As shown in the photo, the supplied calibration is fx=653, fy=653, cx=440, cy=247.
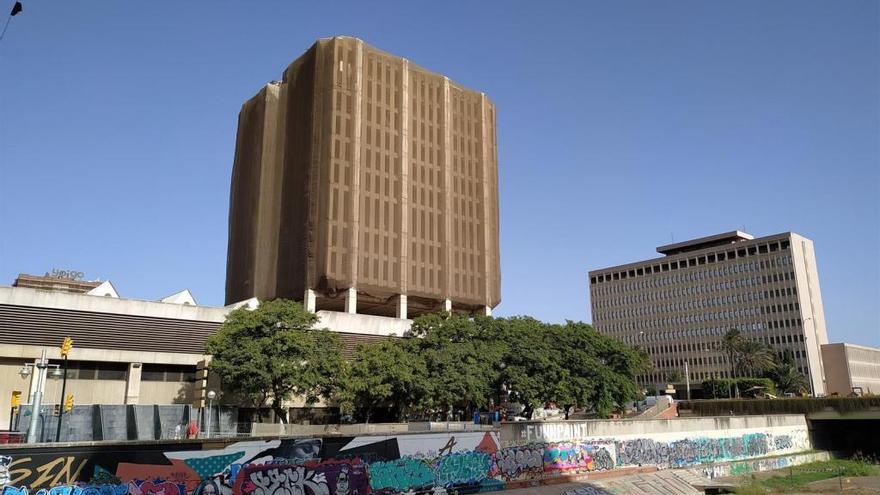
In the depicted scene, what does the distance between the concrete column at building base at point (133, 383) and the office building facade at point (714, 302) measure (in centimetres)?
11973

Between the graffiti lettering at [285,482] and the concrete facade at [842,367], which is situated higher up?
the concrete facade at [842,367]

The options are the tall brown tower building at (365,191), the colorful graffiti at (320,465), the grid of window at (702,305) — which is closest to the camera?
the colorful graffiti at (320,465)

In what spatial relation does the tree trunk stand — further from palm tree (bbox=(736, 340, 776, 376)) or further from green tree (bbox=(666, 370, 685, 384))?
green tree (bbox=(666, 370, 685, 384))

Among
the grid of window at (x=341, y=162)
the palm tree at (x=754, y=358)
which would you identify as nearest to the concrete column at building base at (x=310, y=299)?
the grid of window at (x=341, y=162)

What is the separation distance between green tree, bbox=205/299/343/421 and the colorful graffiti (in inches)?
834

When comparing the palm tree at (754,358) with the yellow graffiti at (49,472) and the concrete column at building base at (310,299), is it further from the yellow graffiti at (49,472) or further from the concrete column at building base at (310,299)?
the yellow graffiti at (49,472)

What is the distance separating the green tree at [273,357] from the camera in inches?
2206

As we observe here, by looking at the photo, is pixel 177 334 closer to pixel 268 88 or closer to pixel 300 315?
pixel 300 315

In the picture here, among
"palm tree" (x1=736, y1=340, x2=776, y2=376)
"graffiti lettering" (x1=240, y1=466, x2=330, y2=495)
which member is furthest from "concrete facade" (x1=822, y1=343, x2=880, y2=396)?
"graffiti lettering" (x1=240, y1=466, x2=330, y2=495)

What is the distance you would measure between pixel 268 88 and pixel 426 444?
265 feet

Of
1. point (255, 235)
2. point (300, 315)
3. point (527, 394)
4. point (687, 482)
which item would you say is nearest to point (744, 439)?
point (687, 482)

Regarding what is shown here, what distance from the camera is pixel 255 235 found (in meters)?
99.8

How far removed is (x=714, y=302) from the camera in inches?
6609

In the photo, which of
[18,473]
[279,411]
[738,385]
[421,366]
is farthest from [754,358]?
[18,473]
